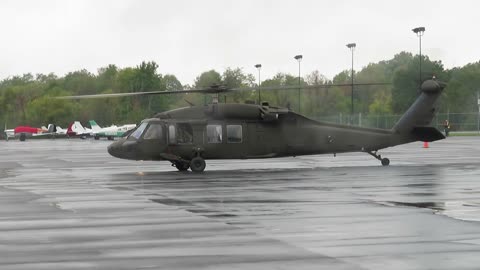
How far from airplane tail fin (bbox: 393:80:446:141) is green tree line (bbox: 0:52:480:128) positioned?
5049 cm

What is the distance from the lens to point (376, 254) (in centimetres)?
1129

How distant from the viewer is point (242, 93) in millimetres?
103688

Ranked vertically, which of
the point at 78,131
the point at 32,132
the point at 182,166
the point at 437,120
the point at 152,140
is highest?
the point at 437,120

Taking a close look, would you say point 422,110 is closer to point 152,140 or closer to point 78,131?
point 152,140

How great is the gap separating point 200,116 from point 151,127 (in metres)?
1.92

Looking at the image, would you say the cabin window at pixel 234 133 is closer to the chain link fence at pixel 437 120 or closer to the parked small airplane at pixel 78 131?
the chain link fence at pixel 437 120

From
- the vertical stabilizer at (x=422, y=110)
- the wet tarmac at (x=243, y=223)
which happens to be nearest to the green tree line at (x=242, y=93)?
the vertical stabilizer at (x=422, y=110)

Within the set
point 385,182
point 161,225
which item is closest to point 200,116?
point 385,182

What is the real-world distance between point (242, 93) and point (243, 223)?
8909 centimetres

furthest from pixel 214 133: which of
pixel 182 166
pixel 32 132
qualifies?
pixel 32 132

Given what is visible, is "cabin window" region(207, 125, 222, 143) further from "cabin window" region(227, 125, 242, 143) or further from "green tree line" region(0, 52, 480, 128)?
"green tree line" region(0, 52, 480, 128)

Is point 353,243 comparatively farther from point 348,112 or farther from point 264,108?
point 348,112

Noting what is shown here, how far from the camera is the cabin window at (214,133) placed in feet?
103

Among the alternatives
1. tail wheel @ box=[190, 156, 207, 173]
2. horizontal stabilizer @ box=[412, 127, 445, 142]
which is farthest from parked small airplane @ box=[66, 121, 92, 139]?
tail wheel @ box=[190, 156, 207, 173]
